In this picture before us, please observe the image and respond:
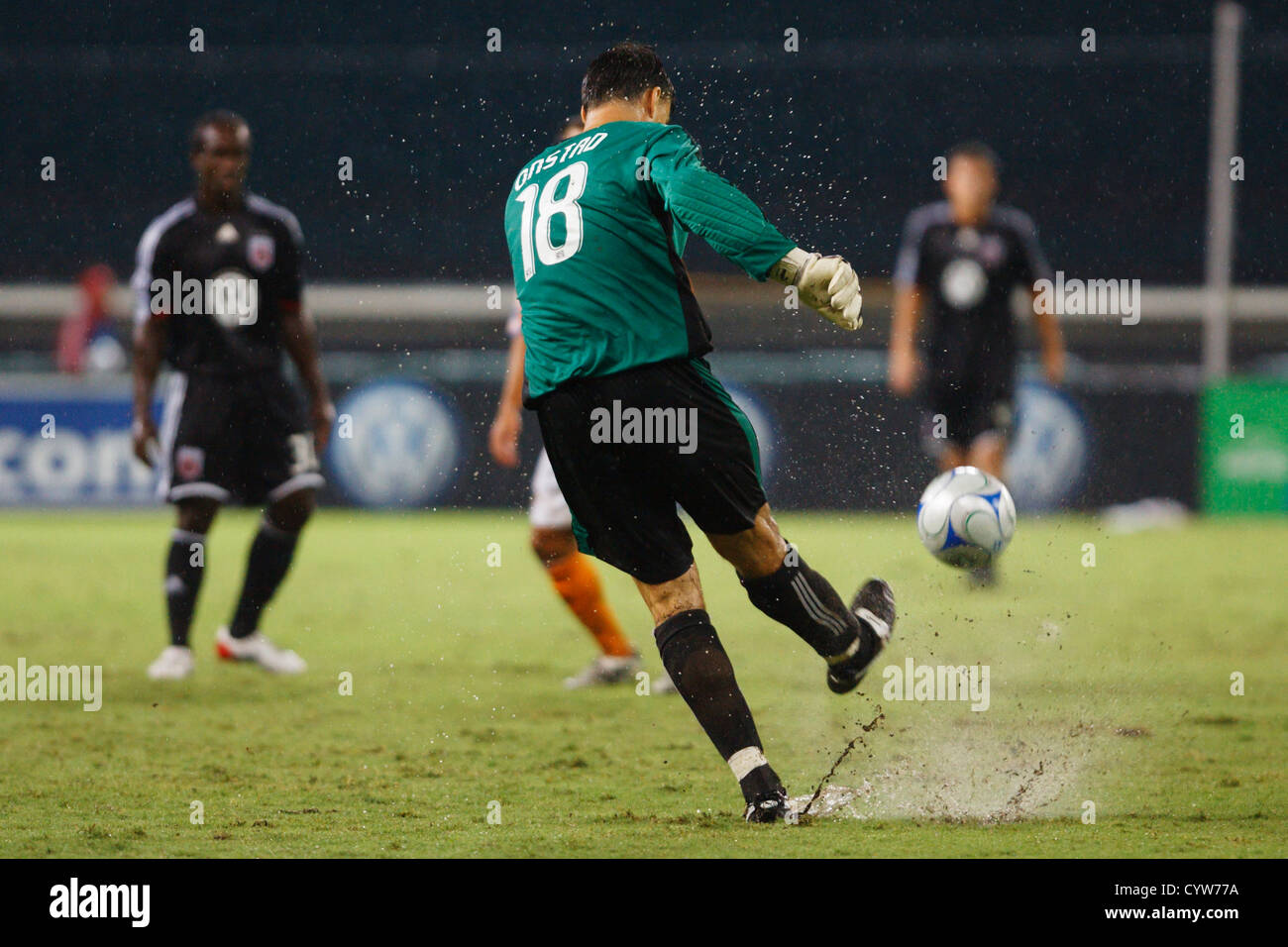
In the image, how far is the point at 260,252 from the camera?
6691mm

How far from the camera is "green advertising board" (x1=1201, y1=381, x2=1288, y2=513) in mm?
13375

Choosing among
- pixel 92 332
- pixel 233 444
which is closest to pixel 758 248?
pixel 233 444

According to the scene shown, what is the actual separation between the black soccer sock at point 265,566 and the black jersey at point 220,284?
2.27 feet

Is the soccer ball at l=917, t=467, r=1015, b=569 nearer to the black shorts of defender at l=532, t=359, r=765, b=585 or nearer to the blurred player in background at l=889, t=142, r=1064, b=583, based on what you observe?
the black shorts of defender at l=532, t=359, r=765, b=585

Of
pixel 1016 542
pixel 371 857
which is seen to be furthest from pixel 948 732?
pixel 1016 542

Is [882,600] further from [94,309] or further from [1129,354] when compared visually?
[94,309]

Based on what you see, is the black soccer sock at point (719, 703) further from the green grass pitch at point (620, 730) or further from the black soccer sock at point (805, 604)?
the black soccer sock at point (805, 604)

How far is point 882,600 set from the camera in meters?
4.69

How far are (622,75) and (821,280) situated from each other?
95 cm

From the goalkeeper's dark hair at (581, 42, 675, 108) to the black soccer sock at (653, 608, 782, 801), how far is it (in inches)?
54.8

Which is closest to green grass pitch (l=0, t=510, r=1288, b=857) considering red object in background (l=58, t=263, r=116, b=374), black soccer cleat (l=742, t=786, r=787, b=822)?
black soccer cleat (l=742, t=786, r=787, b=822)

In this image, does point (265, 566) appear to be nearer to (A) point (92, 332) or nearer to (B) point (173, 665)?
(B) point (173, 665)

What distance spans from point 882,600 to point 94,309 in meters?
14.0

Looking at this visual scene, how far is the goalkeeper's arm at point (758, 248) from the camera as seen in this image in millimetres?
3641
